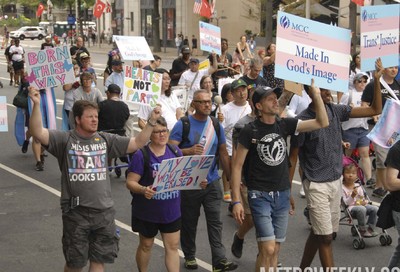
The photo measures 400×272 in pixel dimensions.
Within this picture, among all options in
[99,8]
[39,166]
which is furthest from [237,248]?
[99,8]

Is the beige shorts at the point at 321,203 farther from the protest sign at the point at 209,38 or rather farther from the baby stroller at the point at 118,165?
the protest sign at the point at 209,38

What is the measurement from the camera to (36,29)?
78562 millimetres

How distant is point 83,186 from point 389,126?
133 inches

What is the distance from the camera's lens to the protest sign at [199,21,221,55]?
49.6ft

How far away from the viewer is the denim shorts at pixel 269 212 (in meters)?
6.15

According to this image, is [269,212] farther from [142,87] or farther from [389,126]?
[142,87]

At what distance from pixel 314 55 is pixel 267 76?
683 centimetres

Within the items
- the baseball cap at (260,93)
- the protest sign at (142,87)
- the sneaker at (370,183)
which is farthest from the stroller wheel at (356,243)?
the protest sign at (142,87)

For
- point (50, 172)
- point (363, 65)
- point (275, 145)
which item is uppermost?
point (363, 65)

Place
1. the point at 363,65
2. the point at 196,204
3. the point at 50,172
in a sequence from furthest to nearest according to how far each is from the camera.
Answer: the point at 50,172, the point at 363,65, the point at 196,204

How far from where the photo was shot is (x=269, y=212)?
6.21m

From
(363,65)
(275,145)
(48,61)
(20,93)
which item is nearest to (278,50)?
(275,145)

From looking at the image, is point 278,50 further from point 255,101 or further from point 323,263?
point 323,263

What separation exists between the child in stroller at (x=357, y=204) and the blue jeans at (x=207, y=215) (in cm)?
179
